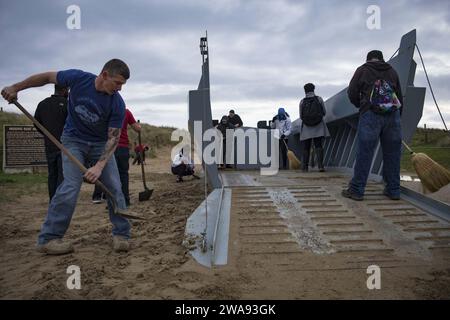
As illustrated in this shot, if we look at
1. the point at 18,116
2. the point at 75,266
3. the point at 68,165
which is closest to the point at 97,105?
the point at 68,165

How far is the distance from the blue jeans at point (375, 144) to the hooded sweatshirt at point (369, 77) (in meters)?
0.16

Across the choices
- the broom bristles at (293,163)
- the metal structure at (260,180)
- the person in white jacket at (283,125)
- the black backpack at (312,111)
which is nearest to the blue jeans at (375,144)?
the metal structure at (260,180)

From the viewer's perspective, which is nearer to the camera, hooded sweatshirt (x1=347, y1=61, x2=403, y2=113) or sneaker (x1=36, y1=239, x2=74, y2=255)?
sneaker (x1=36, y1=239, x2=74, y2=255)

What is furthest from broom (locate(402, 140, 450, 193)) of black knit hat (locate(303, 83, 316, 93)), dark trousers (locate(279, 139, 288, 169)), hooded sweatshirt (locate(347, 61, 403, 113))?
dark trousers (locate(279, 139, 288, 169))

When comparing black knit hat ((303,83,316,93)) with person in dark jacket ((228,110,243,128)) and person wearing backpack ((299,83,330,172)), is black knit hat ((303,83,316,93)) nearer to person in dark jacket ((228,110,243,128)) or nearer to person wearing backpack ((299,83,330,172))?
person wearing backpack ((299,83,330,172))

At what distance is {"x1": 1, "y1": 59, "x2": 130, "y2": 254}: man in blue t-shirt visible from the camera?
3.55 metres

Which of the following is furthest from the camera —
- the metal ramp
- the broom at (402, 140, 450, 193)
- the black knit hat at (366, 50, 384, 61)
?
the broom at (402, 140, 450, 193)

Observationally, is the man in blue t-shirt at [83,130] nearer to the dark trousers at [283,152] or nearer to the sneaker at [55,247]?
the sneaker at [55,247]

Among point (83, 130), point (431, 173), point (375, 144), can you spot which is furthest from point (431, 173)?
point (83, 130)

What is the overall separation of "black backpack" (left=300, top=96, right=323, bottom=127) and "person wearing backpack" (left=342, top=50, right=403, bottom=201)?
2.52 metres

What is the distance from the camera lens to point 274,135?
10.2 m

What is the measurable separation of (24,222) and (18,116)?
26.0m

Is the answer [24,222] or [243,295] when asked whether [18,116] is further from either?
[243,295]

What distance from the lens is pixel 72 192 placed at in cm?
358
